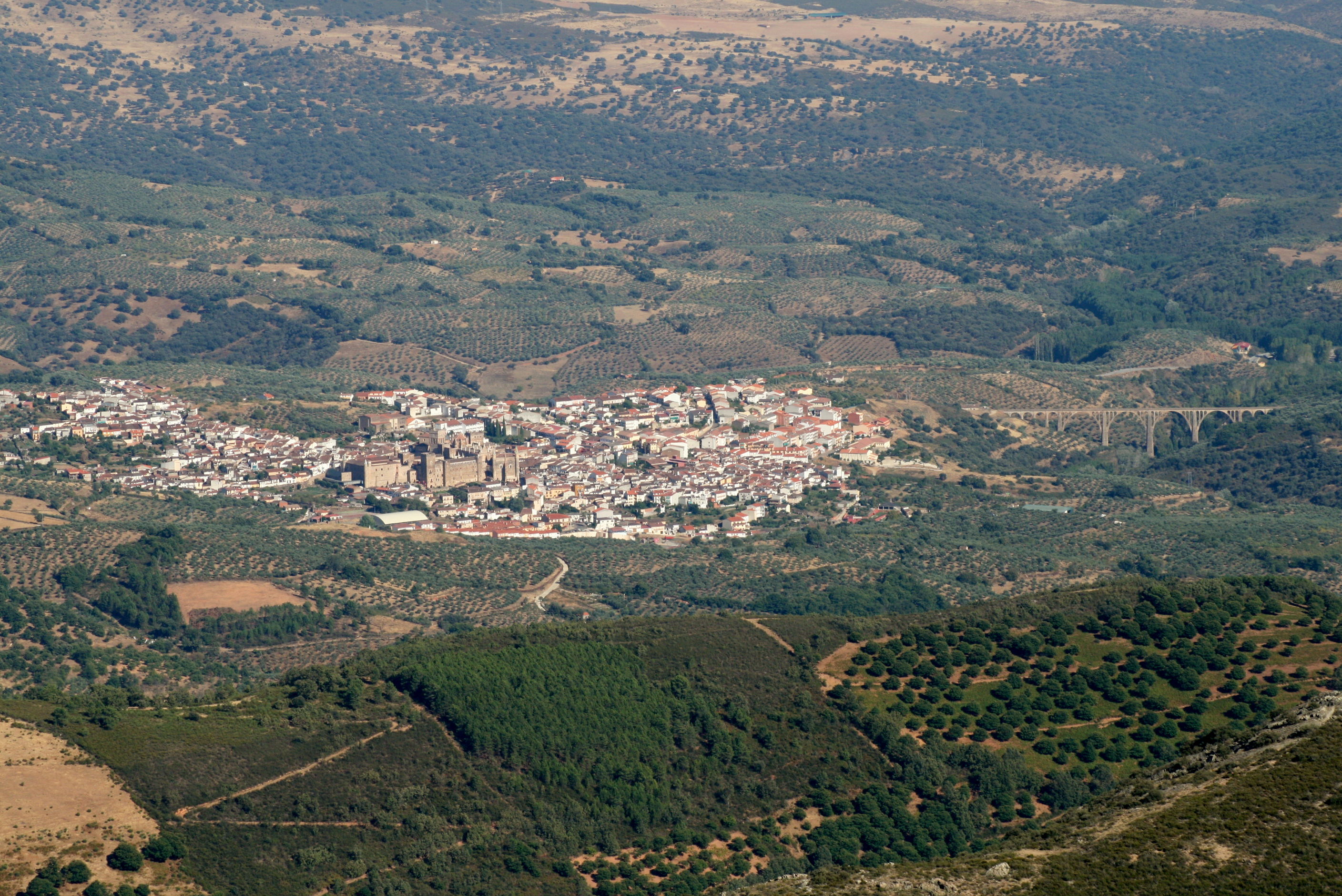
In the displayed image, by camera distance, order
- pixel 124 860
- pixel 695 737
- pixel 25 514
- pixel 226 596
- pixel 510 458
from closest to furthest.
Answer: pixel 124 860 < pixel 695 737 < pixel 226 596 < pixel 25 514 < pixel 510 458

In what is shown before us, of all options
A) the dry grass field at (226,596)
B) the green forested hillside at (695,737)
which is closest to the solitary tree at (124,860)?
the green forested hillside at (695,737)

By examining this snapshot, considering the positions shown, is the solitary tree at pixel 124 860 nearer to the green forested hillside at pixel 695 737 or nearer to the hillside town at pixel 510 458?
the green forested hillside at pixel 695 737

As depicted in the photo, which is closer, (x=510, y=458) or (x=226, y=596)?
(x=226, y=596)

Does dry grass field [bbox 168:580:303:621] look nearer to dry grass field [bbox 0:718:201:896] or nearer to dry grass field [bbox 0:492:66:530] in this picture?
dry grass field [bbox 0:492:66:530]

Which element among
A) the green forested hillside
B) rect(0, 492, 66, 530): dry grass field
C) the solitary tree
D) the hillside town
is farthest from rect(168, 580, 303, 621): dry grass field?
the solitary tree

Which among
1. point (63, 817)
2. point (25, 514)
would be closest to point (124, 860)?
point (63, 817)

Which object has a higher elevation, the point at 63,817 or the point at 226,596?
the point at 63,817

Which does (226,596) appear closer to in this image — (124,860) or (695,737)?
(695,737)

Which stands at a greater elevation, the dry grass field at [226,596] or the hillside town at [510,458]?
the dry grass field at [226,596]

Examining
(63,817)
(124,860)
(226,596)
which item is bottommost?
(226,596)
